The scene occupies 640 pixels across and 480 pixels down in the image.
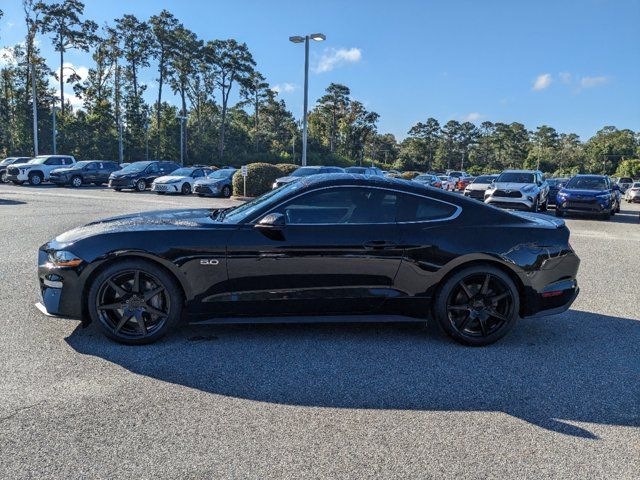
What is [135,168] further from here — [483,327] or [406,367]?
[406,367]

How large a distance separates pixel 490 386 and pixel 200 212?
10.2ft

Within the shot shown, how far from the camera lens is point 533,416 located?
3.10 m

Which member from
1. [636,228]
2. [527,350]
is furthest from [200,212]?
[636,228]

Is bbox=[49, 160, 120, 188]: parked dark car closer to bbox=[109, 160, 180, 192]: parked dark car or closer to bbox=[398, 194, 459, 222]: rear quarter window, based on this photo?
bbox=[109, 160, 180, 192]: parked dark car

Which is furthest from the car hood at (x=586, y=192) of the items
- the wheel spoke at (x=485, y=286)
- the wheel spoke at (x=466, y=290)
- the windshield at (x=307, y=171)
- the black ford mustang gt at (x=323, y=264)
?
the wheel spoke at (x=466, y=290)

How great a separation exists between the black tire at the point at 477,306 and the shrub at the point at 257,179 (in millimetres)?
17852

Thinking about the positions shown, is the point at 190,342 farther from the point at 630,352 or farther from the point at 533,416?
the point at 630,352

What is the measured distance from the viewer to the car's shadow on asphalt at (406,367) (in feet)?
10.6

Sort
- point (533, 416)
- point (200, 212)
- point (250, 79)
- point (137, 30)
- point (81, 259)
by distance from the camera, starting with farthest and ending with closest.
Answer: point (250, 79) < point (137, 30) < point (200, 212) < point (81, 259) < point (533, 416)

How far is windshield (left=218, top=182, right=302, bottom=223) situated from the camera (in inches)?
167

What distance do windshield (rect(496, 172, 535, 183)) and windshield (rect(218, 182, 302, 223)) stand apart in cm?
1501

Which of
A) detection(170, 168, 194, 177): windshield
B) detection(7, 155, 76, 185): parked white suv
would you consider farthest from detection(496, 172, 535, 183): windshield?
detection(7, 155, 76, 185): parked white suv

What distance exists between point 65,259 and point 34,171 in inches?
1071

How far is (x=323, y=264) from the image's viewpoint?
4086 mm
